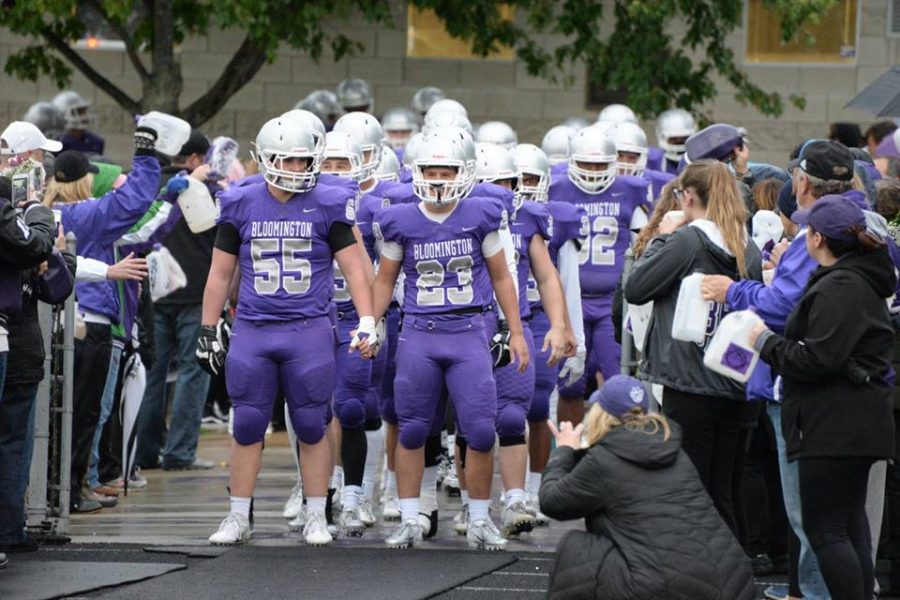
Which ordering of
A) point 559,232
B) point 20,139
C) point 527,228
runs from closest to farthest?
point 20,139 < point 527,228 < point 559,232

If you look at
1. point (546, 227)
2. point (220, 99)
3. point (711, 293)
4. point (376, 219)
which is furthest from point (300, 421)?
point (220, 99)

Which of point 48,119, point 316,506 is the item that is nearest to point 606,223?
point 316,506

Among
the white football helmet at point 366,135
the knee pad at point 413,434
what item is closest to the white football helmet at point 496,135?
the white football helmet at point 366,135

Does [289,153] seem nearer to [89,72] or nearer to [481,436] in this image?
[481,436]

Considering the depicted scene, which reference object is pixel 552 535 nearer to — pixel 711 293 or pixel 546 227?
pixel 546 227

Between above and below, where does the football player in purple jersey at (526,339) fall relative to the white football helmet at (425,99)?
below

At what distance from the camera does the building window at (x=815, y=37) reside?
20.1 m

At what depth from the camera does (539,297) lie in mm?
10617

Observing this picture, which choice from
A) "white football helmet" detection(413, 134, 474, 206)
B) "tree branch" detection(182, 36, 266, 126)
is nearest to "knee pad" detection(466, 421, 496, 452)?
"white football helmet" detection(413, 134, 474, 206)

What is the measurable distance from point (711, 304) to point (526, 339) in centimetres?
206

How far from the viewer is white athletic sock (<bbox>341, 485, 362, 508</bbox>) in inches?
398

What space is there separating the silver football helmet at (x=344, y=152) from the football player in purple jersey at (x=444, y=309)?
3.14 ft

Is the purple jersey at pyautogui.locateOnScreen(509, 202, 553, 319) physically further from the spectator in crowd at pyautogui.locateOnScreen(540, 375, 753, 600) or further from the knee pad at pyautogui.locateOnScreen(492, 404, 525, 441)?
the spectator in crowd at pyautogui.locateOnScreen(540, 375, 753, 600)

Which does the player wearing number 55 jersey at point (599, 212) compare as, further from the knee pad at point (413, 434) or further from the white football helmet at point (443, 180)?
the white football helmet at point (443, 180)
